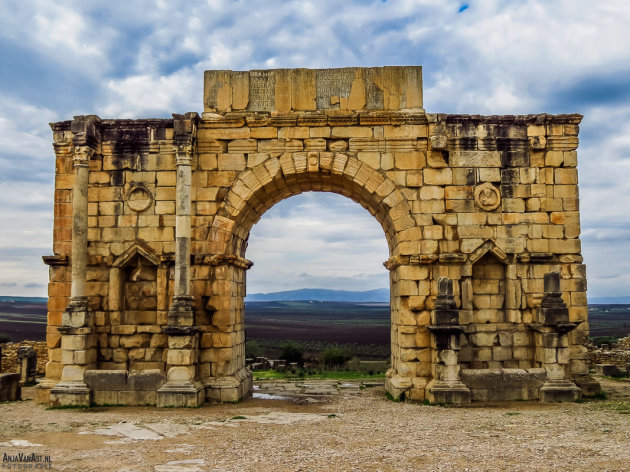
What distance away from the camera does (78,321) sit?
1027 centimetres

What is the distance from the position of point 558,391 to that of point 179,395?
679cm

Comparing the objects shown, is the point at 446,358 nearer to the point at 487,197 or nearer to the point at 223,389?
the point at 487,197

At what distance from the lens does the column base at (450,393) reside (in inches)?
392

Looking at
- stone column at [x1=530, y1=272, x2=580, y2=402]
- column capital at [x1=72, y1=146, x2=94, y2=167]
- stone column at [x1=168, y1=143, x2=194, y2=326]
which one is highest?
column capital at [x1=72, y1=146, x2=94, y2=167]

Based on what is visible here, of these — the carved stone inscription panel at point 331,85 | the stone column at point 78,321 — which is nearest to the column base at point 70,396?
the stone column at point 78,321

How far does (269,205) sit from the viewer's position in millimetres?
12344

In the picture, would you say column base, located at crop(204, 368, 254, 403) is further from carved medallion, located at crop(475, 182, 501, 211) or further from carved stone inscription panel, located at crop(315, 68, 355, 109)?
carved medallion, located at crop(475, 182, 501, 211)

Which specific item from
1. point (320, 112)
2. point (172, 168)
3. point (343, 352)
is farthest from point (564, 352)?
point (343, 352)

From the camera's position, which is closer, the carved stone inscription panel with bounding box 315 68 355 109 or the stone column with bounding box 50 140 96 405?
the stone column with bounding box 50 140 96 405

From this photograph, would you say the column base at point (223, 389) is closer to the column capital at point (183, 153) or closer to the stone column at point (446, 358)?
the stone column at point (446, 358)

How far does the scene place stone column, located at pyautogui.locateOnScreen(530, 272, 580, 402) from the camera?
1009 centimetres

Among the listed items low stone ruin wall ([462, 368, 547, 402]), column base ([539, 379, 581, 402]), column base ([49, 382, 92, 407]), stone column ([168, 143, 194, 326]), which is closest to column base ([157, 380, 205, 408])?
stone column ([168, 143, 194, 326])

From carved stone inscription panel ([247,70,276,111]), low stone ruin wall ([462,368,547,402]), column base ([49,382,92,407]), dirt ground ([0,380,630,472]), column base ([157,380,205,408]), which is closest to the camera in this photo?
dirt ground ([0,380,630,472])

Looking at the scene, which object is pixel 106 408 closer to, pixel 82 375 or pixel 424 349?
pixel 82 375
